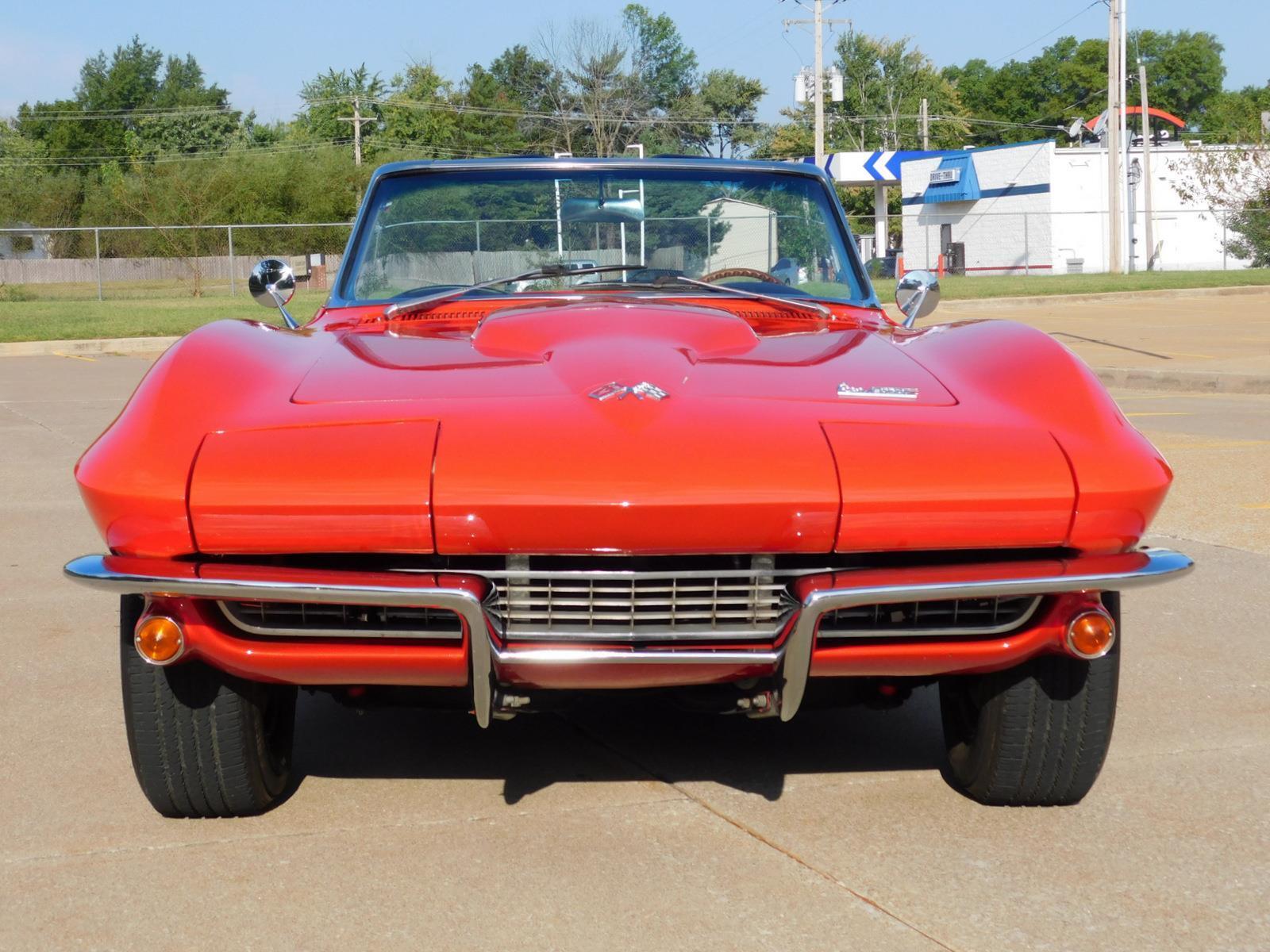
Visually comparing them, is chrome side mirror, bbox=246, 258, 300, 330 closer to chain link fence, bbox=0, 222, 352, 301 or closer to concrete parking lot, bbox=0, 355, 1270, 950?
concrete parking lot, bbox=0, 355, 1270, 950

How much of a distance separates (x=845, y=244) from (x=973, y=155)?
54950mm

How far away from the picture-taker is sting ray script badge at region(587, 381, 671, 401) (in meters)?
2.94

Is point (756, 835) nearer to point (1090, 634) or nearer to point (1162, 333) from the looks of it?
point (1090, 634)

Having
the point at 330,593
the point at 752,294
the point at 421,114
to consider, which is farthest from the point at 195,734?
the point at 421,114

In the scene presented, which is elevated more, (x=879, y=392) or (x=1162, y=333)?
(x=1162, y=333)

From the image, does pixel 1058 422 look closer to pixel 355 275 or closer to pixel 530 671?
pixel 530 671

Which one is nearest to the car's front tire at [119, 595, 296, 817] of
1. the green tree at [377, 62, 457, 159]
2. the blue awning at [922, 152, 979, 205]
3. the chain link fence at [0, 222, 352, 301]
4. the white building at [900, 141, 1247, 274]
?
the chain link fence at [0, 222, 352, 301]

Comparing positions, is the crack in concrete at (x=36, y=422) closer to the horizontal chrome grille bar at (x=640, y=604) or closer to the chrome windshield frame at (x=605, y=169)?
the chrome windshield frame at (x=605, y=169)

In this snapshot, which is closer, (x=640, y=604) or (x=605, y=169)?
(x=640, y=604)

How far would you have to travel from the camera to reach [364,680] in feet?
9.30

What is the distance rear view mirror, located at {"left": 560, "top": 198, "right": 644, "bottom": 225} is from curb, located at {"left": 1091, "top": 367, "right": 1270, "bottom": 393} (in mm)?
9956

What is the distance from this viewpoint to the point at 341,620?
9.25 ft

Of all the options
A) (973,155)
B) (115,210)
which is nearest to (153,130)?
(115,210)

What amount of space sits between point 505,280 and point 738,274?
0.72 meters
